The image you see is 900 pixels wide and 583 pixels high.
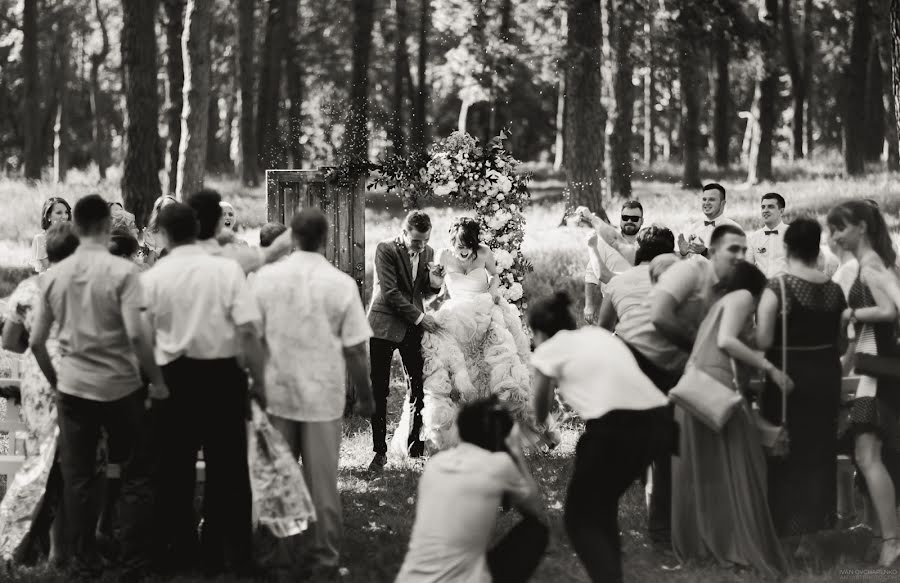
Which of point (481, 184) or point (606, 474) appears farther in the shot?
point (481, 184)

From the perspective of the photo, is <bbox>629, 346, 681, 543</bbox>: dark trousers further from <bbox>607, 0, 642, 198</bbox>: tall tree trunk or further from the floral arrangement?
<bbox>607, 0, 642, 198</bbox>: tall tree trunk

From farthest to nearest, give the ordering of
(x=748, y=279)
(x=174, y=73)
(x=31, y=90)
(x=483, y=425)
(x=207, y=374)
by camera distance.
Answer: (x=31, y=90), (x=174, y=73), (x=748, y=279), (x=207, y=374), (x=483, y=425)

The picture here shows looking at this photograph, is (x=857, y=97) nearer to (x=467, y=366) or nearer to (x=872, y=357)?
(x=467, y=366)

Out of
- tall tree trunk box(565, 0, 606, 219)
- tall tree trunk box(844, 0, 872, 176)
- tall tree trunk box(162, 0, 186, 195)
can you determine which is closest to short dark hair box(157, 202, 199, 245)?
tall tree trunk box(565, 0, 606, 219)

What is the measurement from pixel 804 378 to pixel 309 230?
9.67 ft

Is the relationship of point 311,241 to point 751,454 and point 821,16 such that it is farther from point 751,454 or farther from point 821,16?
point 821,16

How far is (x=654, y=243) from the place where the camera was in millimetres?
7910

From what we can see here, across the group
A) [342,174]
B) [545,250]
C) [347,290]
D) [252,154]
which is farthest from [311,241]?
[252,154]

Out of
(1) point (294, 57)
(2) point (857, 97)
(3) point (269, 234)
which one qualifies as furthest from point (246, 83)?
(3) point (269, 234)

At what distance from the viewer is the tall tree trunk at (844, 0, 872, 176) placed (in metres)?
26.3

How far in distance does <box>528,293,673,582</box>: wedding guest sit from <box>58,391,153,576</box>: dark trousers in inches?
89.3

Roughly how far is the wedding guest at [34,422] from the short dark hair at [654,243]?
3.57 metres

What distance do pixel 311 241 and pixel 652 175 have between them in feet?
90.0

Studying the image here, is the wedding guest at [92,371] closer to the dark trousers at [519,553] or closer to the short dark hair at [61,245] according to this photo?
the short dark hair at [61,245]
